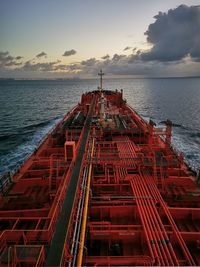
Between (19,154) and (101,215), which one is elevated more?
(101,215)

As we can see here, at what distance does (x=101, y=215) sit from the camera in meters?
9.92

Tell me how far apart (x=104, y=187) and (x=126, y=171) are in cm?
178

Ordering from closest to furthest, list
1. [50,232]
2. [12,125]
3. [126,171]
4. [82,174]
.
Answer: [50,232], [82,174], [126,171], [12,125]

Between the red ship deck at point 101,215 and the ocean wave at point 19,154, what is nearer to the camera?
the red ship deck at point 101,215

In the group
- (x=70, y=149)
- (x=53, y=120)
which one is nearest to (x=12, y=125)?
(x=53, y=120)

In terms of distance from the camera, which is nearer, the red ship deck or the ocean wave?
the red ship deck

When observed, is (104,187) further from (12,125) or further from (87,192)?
(12,125)

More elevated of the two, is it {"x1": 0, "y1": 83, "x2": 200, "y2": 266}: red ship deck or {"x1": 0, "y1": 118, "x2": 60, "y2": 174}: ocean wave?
{"x1": 0, "y1": 83, "x2": 200, "y2": 266}: red ship deck

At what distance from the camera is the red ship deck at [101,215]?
6.84 m

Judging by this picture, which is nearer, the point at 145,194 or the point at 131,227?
the point at 131,227

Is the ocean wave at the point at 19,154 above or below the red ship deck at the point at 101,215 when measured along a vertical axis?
below

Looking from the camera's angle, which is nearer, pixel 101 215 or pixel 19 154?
pixel 101 215

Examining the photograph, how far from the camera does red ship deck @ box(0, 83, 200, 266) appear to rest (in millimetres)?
6836

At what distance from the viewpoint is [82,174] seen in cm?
1152
